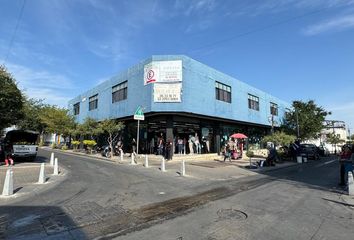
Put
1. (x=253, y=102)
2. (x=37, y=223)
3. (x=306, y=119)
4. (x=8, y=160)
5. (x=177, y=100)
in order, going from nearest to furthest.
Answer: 1. (x=37, y=223)
2. (x=8, y=160)
3. (x=177, y=100)
4. (x=253, y=102)
5. (x=306, y=119)

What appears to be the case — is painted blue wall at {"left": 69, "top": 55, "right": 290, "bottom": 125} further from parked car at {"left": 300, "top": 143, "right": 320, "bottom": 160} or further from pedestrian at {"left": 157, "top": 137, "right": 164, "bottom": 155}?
parked car at {"left": 300, "top": 143, "right": 320, "bottom": 160}

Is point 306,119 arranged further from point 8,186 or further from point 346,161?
point 8,186

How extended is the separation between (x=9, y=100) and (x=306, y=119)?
39.9 m

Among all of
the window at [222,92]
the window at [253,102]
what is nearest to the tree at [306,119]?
the window at [253,102]

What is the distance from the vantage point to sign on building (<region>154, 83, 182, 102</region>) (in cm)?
2630

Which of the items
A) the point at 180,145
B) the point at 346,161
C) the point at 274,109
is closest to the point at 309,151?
the point at 274,109

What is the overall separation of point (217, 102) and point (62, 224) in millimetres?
26312

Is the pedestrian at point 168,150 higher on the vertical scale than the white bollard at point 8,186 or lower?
higher

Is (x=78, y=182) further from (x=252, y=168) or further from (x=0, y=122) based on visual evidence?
(x=252, y=168)

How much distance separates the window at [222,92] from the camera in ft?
106

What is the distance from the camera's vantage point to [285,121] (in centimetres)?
5038

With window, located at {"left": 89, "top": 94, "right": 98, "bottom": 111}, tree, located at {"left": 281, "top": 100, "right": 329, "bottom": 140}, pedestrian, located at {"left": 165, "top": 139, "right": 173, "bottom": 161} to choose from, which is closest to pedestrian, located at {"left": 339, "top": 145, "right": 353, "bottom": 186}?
pedestrian, located at {"left": 165, "top": 139, "right": 173, "bottom": 161}

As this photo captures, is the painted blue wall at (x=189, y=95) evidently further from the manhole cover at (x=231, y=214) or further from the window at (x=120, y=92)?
the manhole cover at (x=231, y=214)

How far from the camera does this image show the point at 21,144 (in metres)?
23.0
